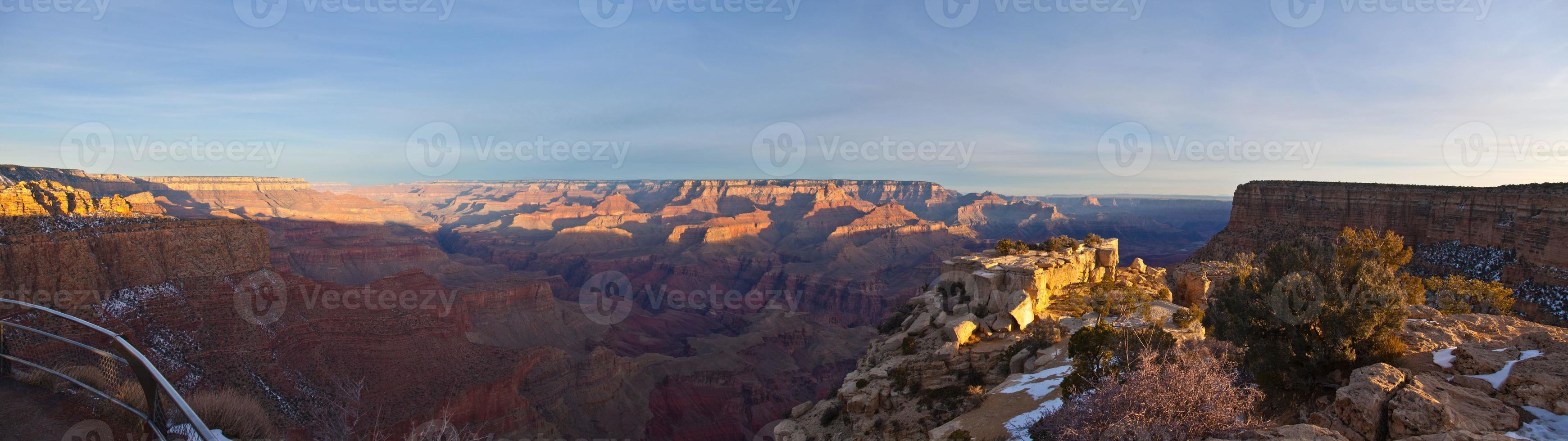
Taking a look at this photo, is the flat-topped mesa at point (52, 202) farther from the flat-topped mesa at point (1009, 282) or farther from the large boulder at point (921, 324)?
the flat-topped mesa at point (1009, 282)

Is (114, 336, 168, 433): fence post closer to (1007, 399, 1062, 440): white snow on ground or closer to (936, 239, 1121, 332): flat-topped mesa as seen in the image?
(1007, 399, 1062, 440): white snow on ground

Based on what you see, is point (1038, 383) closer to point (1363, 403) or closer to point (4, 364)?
point (1363, 403)

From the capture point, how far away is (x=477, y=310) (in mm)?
59531

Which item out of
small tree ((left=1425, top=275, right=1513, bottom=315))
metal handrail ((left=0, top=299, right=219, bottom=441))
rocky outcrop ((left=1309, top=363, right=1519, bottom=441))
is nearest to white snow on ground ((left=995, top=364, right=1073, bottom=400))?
rocky outcrop ((left=1309, top=363, right=1519, bottom=441))

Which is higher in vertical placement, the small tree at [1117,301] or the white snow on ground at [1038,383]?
the small tree at [1117,301]

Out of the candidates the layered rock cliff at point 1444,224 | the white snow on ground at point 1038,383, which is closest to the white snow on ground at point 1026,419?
the white snow on ground at point 1038,383

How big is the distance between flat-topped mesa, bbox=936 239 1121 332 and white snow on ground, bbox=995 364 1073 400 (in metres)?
4.58

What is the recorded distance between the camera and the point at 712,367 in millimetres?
55312

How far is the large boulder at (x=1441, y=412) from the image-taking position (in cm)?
631

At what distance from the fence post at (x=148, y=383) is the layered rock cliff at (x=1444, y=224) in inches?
1465

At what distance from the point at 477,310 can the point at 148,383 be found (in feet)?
199

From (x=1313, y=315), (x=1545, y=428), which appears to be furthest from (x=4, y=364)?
(x=1313, y=315)

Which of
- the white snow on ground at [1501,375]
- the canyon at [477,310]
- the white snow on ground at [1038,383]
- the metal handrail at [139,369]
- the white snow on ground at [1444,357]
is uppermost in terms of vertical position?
the metal handrail at [139,369]

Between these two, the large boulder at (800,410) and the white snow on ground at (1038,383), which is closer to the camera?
the white snow on ground at (1038,383)
